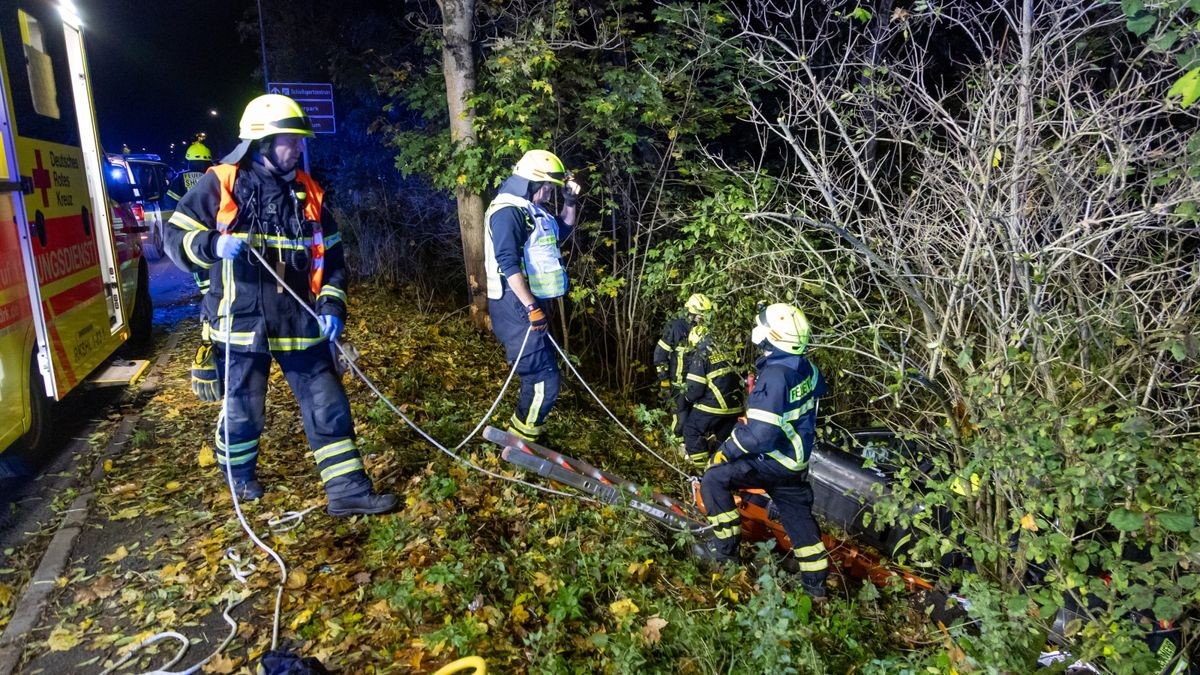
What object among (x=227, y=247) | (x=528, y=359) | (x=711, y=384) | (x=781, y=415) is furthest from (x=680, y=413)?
(x=227, y=247)

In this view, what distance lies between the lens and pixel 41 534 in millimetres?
3775

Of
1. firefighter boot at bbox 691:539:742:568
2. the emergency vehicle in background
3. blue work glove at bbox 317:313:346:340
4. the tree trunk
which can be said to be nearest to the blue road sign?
the tree trunk

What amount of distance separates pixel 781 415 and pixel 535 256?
199cm

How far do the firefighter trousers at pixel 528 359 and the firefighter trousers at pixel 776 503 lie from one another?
1282 millimetres

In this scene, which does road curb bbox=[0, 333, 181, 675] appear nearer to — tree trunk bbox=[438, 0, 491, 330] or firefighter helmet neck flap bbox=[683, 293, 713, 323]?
tree trunk bbox=[438, 0, 491, 330]

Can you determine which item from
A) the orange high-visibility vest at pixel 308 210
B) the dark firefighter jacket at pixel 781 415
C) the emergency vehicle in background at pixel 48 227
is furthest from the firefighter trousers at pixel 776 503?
the emergency vehicle in background at pixel 48 227

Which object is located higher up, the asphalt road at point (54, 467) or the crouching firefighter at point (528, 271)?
the crouching firefighter at point (528, 271)

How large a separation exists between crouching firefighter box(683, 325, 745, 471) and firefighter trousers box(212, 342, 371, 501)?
3.11 meters

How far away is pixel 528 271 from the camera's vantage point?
4.73 meters

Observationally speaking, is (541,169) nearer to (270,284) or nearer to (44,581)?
(270,284)

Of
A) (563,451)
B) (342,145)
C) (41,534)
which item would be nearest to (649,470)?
(563,451)

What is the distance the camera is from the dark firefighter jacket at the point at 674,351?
6191 mm

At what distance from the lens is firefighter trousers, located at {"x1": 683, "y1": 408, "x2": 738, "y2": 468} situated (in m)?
6.16

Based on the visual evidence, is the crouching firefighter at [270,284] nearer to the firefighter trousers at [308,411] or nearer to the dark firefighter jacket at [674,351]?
the firefighter trousers at [308,411]
